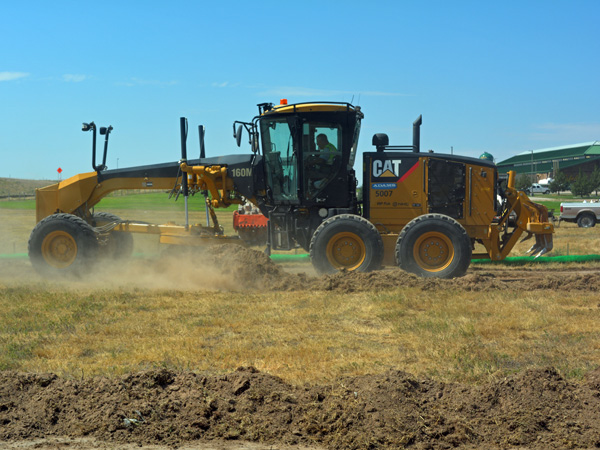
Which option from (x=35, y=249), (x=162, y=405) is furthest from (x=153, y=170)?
(x=162, y=405)

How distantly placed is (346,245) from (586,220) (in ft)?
70.9

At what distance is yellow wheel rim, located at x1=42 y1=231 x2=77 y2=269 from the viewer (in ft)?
41.1

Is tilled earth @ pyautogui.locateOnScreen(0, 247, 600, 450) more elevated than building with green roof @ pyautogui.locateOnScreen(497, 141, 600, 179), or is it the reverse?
building with green roof @ pyautogui.locateOnScreen(497, 141, 600, 179)

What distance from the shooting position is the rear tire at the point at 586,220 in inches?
1156

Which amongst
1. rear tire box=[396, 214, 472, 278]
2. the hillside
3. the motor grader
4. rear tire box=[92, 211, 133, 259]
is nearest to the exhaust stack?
the motor grader

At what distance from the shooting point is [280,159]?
12273 millimetres

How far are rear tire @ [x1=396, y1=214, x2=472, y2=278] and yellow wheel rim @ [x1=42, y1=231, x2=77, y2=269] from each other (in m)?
6.31

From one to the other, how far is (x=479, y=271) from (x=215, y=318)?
7167 mm

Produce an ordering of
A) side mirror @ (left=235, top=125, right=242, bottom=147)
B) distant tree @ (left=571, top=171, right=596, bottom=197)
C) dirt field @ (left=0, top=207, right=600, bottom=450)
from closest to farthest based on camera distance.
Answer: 1. dirt field @ (left=0, top=207, right=600, bottom=450)
2. side mirror @ (left=235, top=125, right=242, bottom=147)
3. distant tree @ (left=571, top=171, right=596, bottom=197)

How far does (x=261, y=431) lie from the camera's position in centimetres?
481

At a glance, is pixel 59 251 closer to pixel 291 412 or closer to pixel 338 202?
pixel 338 202

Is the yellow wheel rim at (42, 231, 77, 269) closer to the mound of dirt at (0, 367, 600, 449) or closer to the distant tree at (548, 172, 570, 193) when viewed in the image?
the mound of dirt at (0, 367, 600, 449)

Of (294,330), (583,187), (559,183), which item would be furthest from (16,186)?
(294,330)

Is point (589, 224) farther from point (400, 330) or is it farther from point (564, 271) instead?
point (400, 330)
